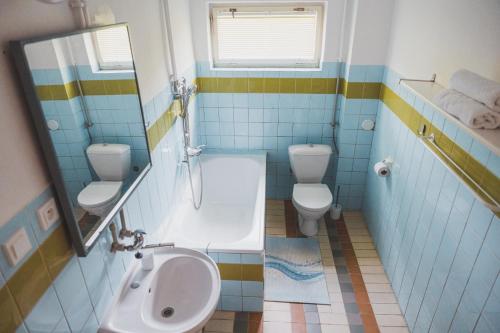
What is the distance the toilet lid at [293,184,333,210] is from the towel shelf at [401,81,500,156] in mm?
1316

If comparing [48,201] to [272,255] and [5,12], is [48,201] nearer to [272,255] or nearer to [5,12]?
[5,12]

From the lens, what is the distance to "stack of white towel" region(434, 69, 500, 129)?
4.25 feet

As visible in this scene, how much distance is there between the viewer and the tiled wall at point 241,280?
2.15 metres

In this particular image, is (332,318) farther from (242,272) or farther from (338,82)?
(338,82)

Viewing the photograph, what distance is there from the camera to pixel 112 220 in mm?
1519

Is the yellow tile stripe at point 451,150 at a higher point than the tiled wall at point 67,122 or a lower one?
lower

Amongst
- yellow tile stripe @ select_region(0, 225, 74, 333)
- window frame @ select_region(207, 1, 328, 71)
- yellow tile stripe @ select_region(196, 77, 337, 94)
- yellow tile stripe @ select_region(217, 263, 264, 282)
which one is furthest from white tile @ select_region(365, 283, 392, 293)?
yellow tile stripe @ select_region(0, 225, 74, 333)

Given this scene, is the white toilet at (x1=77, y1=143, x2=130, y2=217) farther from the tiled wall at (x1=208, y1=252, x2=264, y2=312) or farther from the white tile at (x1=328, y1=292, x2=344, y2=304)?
the white tile at (x1=328, y1=292, x2=344, y2=304)

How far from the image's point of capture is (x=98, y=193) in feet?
4.72

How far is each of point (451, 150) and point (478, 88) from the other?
49 centimetres

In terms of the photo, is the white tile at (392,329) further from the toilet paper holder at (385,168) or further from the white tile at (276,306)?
the toilet paper holder at (385,168)

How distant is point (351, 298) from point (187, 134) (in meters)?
1.87

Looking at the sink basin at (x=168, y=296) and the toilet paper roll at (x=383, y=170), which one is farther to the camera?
the toilet paper roll at (x=383, y=170)

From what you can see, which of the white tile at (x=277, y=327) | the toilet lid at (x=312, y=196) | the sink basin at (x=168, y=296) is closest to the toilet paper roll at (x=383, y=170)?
the toilet lid at (x=312, y=196)
